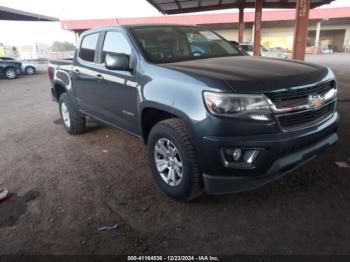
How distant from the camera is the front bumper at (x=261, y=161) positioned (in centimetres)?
266

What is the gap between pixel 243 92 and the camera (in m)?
2.63

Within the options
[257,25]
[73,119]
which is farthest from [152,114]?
[257,25]

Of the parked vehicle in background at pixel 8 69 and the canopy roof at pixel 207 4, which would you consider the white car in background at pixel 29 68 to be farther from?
the canopy roof at pixel 207 4

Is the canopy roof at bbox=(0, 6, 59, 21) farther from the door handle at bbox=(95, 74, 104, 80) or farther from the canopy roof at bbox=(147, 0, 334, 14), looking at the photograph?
the door handle at bbox=(95, 74, 104, 80)

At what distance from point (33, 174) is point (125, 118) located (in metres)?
1.50

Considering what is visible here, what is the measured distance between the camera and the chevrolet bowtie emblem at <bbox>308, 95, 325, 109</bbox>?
293cm

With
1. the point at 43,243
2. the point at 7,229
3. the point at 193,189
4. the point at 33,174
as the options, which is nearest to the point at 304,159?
the point at 193,189

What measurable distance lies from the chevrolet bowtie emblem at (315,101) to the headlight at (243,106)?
0.55 m

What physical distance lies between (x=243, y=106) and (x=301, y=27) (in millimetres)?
9381

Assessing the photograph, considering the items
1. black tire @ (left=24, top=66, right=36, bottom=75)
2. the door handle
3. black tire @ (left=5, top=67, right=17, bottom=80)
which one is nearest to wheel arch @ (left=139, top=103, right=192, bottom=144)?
the door handle

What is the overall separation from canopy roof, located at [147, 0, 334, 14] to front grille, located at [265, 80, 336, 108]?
1441cm

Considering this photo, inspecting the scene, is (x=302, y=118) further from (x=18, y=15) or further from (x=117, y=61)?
(x=18, y=15)

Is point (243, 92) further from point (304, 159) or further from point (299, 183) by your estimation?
point (299, 183)

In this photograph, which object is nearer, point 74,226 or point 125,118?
point 74,226
